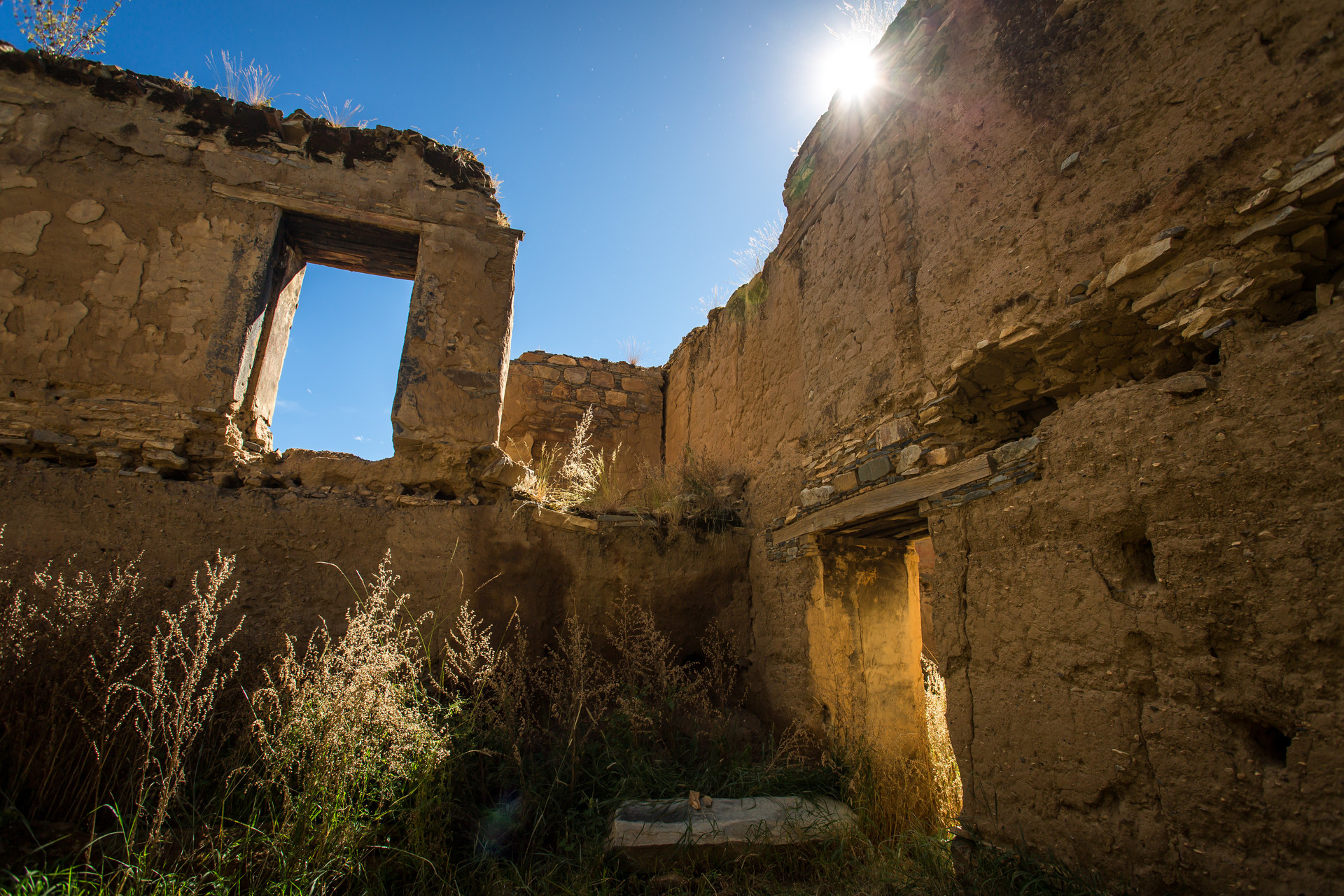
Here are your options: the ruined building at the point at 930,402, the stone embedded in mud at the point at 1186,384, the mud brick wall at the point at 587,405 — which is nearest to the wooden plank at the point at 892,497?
the ruined building at the point at 930,402

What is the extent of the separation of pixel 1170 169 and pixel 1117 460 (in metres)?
1.03

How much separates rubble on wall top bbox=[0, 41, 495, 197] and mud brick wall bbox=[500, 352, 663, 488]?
313 centimetres

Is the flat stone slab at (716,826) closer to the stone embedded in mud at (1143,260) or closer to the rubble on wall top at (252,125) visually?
the stone embedded in mud at (1143,260)

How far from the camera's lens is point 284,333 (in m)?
4.46

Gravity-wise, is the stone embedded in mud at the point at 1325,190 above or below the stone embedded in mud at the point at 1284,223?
above

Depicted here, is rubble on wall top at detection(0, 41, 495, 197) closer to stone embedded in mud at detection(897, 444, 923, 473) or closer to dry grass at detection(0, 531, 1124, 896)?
dry grass at detection(0, 531, 1124, 896)

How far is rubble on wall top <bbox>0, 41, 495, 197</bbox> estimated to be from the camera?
3.94m

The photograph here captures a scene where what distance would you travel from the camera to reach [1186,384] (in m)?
1.99

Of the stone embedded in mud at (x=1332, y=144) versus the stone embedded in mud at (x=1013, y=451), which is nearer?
the stone embedded in mud at (x=1332, y=144)

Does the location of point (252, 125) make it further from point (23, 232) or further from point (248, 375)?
point (248, 375)

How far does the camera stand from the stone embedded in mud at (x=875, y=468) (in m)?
3.28

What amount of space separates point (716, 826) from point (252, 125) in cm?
518

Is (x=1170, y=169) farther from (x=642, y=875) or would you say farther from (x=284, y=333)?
(x=284, y=333)

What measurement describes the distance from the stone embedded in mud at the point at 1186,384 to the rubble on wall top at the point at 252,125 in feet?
14.2
